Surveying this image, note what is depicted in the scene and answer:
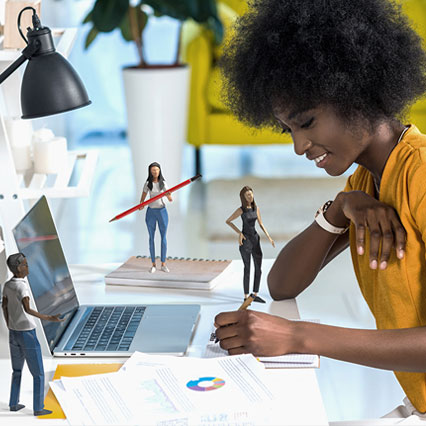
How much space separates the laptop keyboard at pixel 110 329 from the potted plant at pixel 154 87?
2.47 m

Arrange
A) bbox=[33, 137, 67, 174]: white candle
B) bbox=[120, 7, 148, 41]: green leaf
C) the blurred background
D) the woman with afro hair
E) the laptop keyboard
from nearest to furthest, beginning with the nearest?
the woman with afro hair → the laptop keyboard → bbox=[33, 137, 67, 174]: white candle → the blurred background → bbox=[120, 7, 148, 41]: green leaf

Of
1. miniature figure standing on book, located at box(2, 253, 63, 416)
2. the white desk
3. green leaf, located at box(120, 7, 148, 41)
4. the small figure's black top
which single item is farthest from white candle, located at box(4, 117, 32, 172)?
green leaf, located at box(120, 7, 148, 41)

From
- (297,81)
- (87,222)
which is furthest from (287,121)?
(87,222)

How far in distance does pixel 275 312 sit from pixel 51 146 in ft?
2.13

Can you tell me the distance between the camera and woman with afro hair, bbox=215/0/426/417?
1.08 metres

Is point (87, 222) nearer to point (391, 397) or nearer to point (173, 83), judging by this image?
point (173, 83)

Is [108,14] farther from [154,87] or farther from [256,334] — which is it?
[256,334]

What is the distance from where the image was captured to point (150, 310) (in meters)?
1.33

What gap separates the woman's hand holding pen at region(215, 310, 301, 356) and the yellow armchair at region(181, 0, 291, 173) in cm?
283

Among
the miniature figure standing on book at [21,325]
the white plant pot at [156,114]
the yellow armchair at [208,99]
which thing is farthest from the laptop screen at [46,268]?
the yellow armchair at [208,99]

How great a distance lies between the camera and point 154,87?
12.1 feet

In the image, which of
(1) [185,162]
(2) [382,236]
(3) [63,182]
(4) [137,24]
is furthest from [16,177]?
(1) [185,162]

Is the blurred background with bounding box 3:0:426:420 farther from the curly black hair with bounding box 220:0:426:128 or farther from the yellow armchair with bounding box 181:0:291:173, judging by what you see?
the curly black hair with bounding box 220:0:426:128

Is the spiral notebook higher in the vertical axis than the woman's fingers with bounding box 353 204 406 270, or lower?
lower
